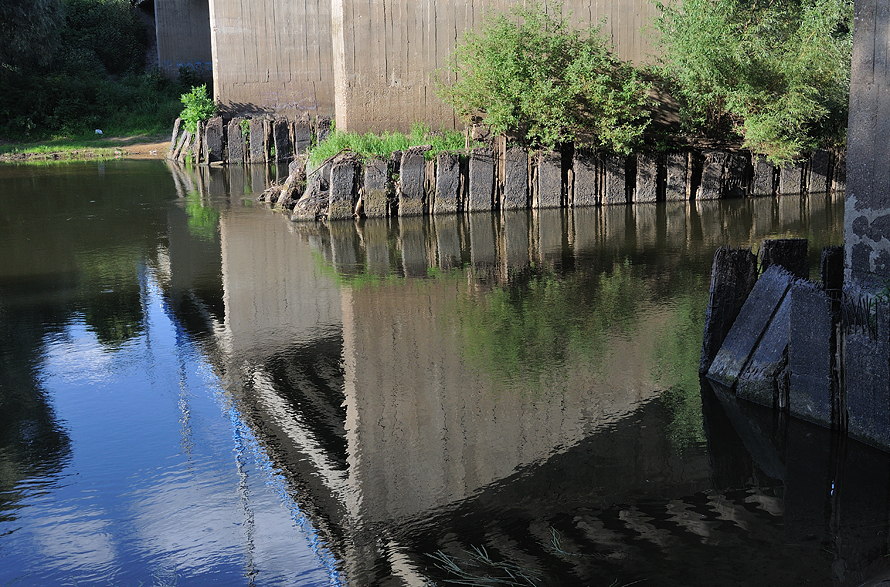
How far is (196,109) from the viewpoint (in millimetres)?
24234

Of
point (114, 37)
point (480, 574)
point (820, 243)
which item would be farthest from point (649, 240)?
point (114, 37)

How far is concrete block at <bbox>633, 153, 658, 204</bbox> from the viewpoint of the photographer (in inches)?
559

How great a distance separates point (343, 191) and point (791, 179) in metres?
7.84

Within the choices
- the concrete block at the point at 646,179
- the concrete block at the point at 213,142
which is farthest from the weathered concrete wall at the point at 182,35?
the concrete block at the point at 646,179

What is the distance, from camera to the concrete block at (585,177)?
13.9m

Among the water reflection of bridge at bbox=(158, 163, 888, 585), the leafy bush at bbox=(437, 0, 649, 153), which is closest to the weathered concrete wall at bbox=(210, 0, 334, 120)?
the leafy bush at bbox=(437, 0, 649, 153)

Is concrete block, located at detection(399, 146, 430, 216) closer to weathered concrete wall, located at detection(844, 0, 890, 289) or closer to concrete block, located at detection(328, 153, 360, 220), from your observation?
concrete block, located at detection(328, 153, 360, 220)

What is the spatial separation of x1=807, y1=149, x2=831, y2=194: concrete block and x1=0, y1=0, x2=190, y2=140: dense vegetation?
22167 millimetres

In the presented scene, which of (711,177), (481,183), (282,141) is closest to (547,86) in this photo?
(481,183)

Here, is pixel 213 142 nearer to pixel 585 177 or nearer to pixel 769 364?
pixel 585 177

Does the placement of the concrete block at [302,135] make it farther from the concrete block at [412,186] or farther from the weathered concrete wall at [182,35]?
the weathered concrete wall at [182,35]

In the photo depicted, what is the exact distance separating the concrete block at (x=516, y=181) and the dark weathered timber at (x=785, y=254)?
24.8 ft

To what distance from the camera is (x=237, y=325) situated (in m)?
7.76

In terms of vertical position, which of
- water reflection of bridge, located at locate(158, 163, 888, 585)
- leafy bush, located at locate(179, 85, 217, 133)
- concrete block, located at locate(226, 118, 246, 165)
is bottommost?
water reflection of bridge, located at locate(158, 163, 888, 585)
